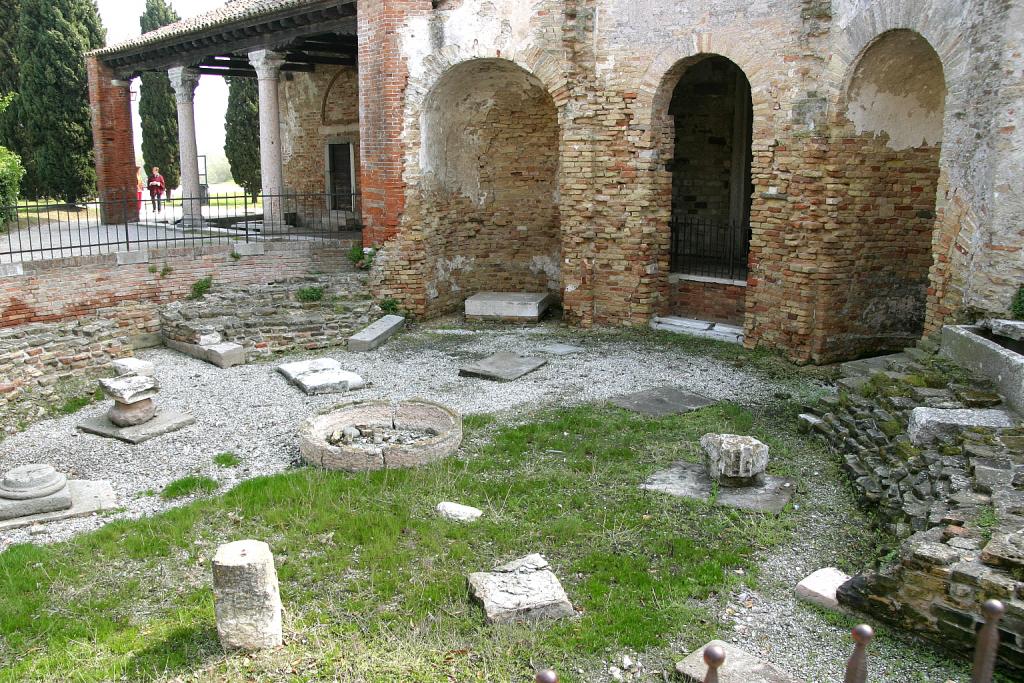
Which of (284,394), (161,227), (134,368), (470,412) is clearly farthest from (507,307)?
(161,227)

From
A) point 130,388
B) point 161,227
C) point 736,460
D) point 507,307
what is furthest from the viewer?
point 161,227

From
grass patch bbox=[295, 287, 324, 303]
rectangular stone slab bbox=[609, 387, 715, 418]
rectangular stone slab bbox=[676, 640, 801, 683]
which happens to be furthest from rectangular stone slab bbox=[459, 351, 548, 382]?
rectangular stone slab bbox=[676, 640, 801, 683]

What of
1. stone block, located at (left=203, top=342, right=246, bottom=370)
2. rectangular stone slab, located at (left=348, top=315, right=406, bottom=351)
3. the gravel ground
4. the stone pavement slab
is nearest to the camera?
the gravel ground

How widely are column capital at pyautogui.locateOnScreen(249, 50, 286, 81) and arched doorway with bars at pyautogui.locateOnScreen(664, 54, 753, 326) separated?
689 cm

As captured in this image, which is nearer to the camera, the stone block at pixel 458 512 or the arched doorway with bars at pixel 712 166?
the stone block at pixel 458 512

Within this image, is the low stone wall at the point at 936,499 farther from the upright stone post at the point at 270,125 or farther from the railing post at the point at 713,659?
the upright stone post at the point at 270,125

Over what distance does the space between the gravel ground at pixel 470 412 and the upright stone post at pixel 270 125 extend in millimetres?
4552

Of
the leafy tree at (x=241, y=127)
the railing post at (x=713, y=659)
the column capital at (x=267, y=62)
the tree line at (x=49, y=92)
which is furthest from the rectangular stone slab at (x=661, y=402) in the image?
the leafy tree at (x=241, y=127)

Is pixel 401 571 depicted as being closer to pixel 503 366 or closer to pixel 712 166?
pixel 503 366

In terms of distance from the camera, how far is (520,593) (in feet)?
17.9

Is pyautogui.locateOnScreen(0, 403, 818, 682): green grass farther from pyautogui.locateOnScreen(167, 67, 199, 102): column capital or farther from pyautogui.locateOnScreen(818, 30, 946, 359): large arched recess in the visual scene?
pyautogui.locateOnScreen(167, 67, 199, 102): column capital

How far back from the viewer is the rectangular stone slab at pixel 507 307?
1387cm

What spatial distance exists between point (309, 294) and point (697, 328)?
18.9 feet

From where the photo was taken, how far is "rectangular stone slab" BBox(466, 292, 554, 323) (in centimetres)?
1387
